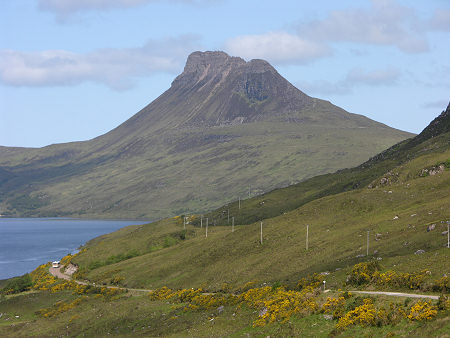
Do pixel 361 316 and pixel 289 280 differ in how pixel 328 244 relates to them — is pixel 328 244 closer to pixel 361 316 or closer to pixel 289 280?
pixel 289 280

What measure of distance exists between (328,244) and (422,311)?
6140 cm

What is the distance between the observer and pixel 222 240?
141250 millimetres

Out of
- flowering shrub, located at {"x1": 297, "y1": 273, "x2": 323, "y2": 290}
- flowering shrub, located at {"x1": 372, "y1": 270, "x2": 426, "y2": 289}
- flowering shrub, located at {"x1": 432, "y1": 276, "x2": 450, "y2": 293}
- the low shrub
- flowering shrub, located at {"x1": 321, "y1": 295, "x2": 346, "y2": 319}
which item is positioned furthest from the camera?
the low shrub

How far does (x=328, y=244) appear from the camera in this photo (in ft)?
351

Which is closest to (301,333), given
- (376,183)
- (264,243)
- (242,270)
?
(242,270)

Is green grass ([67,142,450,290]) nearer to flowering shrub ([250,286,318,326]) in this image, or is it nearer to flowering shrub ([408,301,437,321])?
flowering shrub ([250,286,318,326])

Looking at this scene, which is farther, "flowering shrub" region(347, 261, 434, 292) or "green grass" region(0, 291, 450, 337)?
"flowering shrub" region(347, 261, 434, 292)

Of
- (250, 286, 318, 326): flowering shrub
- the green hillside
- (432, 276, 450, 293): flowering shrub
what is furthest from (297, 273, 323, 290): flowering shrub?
(432, 276, 450, 293): flowering shrub

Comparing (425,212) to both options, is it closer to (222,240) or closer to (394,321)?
(222,240)

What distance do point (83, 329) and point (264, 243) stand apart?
1811 inches

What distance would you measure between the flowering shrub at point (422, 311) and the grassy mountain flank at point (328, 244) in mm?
13381

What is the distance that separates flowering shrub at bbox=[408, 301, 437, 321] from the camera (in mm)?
44688

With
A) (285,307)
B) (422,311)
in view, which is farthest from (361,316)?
(285,307)

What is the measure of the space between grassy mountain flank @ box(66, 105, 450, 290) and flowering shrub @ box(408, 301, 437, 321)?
13.4 metres
